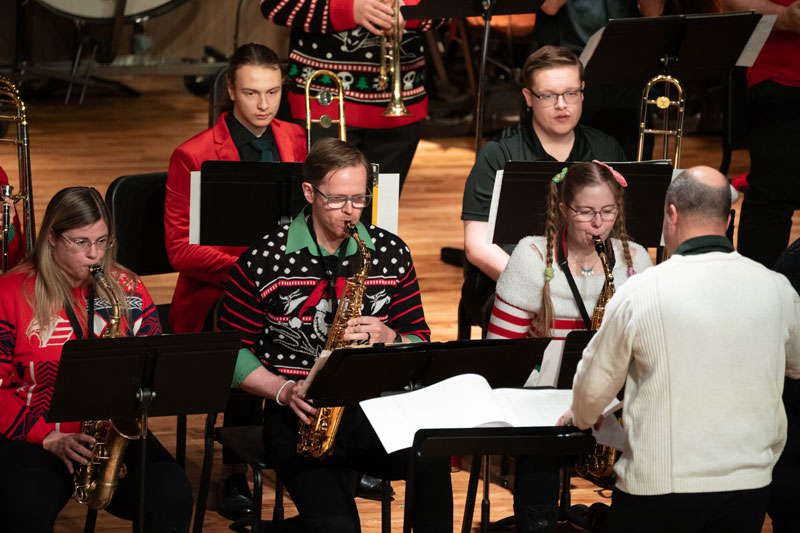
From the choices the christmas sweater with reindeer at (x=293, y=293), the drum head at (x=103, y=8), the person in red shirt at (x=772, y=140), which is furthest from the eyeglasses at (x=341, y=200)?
the drum head at (x=103, y=8)

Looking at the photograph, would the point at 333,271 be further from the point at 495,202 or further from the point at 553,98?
the point at 553,98

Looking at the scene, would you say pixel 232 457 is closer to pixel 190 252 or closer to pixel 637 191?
pixel 190 252

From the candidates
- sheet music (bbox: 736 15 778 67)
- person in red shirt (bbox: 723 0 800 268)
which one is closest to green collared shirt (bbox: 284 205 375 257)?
sheet music (bbox: 736 15 778 67)

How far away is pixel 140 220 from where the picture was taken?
3.83m

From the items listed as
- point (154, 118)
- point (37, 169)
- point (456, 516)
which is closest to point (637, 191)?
point (456, 516)

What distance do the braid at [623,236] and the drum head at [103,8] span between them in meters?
5.64

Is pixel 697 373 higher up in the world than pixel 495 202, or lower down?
lower down

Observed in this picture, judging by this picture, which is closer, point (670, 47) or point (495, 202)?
point (495, 202)

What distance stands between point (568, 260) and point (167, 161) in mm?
4497

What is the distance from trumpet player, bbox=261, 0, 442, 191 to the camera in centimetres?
418

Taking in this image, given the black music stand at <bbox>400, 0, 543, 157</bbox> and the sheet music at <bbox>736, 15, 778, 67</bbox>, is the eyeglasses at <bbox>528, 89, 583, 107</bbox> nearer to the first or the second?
the black music stand at <bbox>400, 0, 543, 157</bbox>

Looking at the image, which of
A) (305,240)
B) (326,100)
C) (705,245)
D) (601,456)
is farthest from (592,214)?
(326,100)

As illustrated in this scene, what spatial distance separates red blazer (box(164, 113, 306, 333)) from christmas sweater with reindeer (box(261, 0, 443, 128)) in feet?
1.86

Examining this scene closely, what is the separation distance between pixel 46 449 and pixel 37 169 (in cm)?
450
